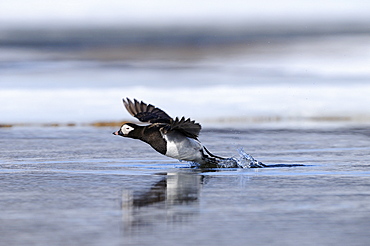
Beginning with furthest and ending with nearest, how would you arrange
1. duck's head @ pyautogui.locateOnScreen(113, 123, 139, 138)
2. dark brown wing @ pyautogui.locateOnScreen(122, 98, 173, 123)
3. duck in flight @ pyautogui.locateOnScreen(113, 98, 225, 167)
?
dark brown wing @ pyautogui.locateOnScreen(122, 98, 173, 123) → duck's head @ pyautogui.locateOnScreen(113, 123, 139, 138) → duck in flight @ pyautogui.locateOnScreen(113, 98, 225, 167)

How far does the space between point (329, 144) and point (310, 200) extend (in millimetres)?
10317

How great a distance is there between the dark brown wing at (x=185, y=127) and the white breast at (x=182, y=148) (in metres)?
0.12

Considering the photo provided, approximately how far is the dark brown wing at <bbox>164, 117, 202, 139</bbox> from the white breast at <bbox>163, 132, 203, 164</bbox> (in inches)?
4.9

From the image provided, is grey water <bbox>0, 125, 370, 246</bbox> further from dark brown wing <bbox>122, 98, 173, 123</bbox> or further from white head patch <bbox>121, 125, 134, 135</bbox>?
dark brown wing <bbox>122, 98, 173, 123</bbox>

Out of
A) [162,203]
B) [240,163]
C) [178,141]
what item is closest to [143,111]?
[178,141]

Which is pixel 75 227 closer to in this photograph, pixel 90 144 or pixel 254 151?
pixel 254 151

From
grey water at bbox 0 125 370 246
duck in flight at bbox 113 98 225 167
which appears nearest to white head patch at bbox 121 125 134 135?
duck in flight at bbox 113 98 225 167

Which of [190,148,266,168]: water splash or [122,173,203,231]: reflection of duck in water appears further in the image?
[190,148,266,168]: water splash

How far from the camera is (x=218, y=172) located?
458 inches

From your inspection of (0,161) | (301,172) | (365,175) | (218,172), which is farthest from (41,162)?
(365,175)

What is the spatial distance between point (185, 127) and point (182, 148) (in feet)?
1.62

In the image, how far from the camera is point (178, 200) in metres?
7.95

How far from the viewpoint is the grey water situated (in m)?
5.98

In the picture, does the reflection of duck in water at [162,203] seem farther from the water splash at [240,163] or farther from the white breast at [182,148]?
the white breast at [182,148]
